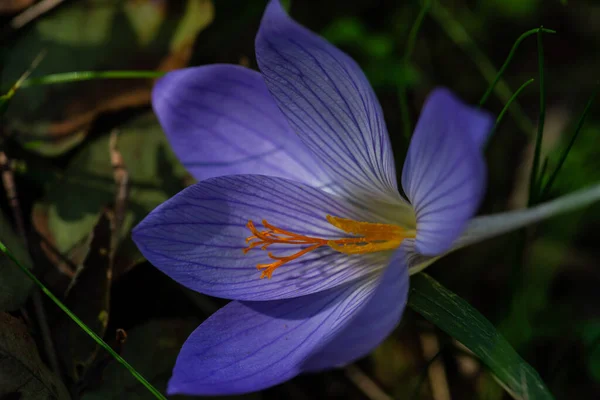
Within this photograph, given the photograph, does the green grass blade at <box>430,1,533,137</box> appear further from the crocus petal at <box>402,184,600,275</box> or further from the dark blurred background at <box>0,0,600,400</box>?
the crocus petal at <box>402,184,600,275</box>

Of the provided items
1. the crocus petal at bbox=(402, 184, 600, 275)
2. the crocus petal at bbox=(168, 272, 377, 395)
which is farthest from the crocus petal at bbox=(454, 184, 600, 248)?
the crocus petal at bbox=(168, 272, 377, 395)

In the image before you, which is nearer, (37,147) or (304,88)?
(304,88)

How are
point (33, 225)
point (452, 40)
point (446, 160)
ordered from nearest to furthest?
point (446, 160), point (33, 225), point (452, 40)

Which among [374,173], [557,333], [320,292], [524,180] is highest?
[374,173]

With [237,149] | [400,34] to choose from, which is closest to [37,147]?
[237,149]

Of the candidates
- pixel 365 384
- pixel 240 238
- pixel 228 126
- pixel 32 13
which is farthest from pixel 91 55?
pixel 365 384

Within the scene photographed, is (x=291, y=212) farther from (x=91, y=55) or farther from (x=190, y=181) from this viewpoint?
(x=91, y=55)

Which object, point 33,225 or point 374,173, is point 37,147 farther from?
point 374,173
